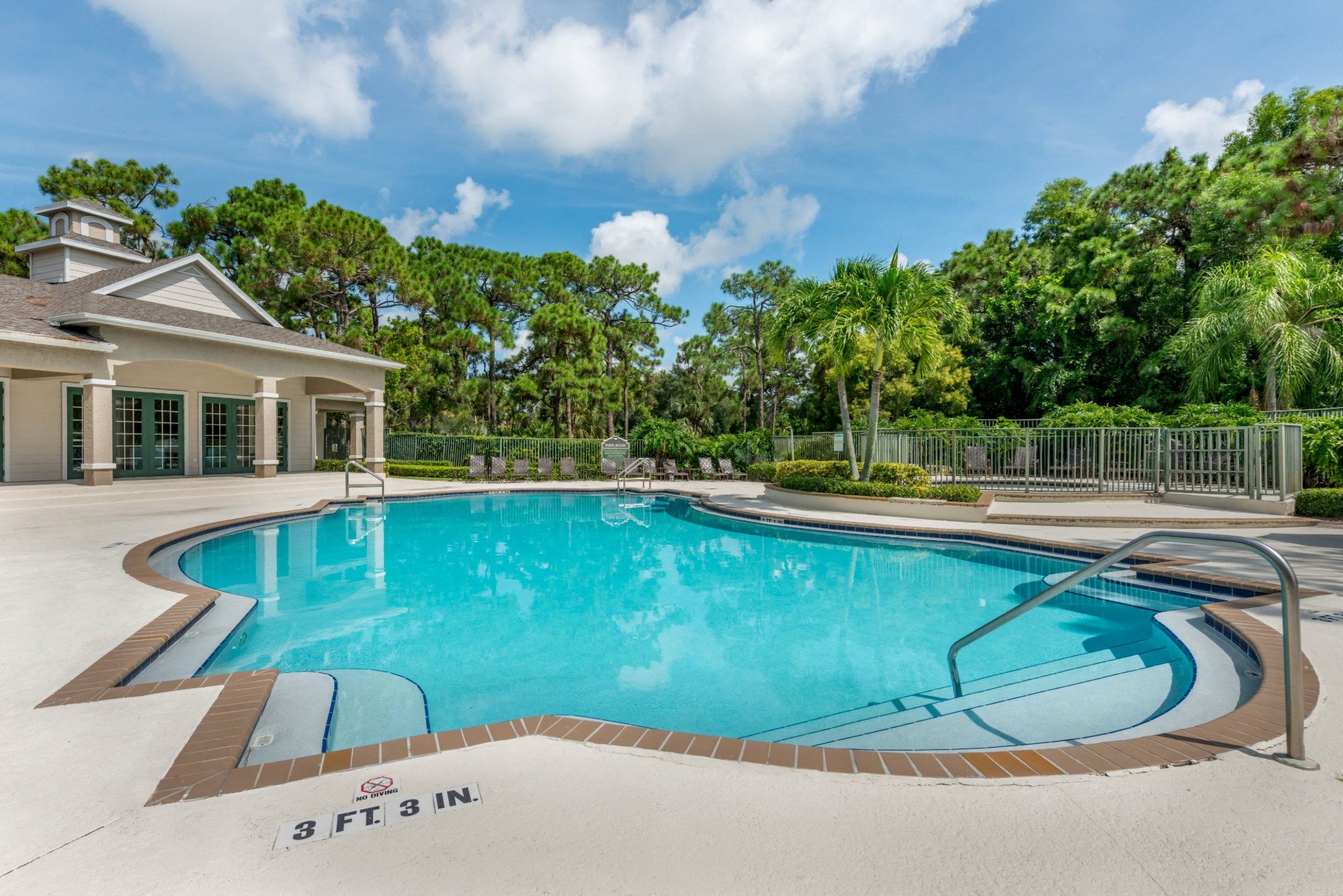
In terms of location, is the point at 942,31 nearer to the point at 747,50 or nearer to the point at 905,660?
the point at 747,50

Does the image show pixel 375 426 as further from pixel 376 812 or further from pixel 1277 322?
pixel 1277 322

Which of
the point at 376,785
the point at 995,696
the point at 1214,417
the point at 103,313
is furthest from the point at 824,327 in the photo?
the point at 103,313

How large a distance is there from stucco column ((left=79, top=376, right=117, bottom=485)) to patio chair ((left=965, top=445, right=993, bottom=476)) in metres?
20.4

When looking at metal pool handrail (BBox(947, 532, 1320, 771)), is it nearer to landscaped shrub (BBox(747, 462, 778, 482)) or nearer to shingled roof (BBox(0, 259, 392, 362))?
landscaped shrub (BBox(747, 462, 778, 482))

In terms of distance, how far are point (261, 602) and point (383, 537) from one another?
4.41 m

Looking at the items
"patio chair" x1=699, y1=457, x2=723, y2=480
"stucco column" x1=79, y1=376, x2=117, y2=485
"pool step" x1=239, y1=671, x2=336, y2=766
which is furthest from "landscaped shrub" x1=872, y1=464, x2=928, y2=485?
"stucco column" x1=79, y1=376, x2=117, y2=485

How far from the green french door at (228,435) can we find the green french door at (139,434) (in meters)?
0.69

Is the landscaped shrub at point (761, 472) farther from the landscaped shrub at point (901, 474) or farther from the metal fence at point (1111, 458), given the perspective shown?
the landscaped shrub at point (901, 474)

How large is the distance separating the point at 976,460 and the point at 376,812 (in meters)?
15.7

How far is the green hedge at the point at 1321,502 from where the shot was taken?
1049 cm

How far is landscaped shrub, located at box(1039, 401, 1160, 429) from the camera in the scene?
578 inches

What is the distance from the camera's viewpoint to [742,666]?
508cm

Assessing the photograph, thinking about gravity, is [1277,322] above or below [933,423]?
above

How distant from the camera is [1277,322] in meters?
14.1
